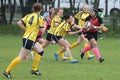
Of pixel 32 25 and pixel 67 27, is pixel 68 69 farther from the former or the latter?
pixel 32 25

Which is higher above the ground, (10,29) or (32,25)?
(32,25)

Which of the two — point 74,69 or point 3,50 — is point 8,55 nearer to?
point 3,50

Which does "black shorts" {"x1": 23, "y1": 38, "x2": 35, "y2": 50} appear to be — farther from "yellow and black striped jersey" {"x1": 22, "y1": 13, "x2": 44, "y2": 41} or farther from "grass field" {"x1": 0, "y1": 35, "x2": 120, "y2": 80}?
"grass field" {"x1": 0, "y1": 35, "x2": 120, "y2": 80}

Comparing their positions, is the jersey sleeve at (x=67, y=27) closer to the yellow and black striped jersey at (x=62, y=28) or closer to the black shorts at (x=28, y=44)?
the yellow and black striped jersey at (x=62, y=28)

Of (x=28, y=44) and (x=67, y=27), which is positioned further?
(x=67, y=27)

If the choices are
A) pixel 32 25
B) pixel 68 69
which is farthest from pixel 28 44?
pixel 68 69

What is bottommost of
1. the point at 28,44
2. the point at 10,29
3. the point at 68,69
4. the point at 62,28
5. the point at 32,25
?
the point at 10,29

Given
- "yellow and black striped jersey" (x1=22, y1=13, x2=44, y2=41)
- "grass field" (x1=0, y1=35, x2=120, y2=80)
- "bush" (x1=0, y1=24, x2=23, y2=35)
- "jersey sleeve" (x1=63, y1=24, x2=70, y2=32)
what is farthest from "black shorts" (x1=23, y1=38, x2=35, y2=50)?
"bush" (x1=0, y1=24, x2=23, y2=35)

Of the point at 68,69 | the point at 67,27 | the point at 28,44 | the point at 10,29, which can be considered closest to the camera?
the point at 28,44

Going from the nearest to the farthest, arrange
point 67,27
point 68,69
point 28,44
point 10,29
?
point 28,44 < point 68,69 < point 67,27 < point 10,29

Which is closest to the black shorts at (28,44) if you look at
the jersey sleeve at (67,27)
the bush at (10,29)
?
the jersey sleeve at (67,27)

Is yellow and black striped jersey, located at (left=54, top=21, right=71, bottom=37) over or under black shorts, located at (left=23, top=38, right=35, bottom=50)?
under

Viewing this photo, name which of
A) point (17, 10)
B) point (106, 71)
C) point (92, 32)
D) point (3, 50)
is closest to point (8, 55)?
point (3, 50)

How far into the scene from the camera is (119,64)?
16.2m
